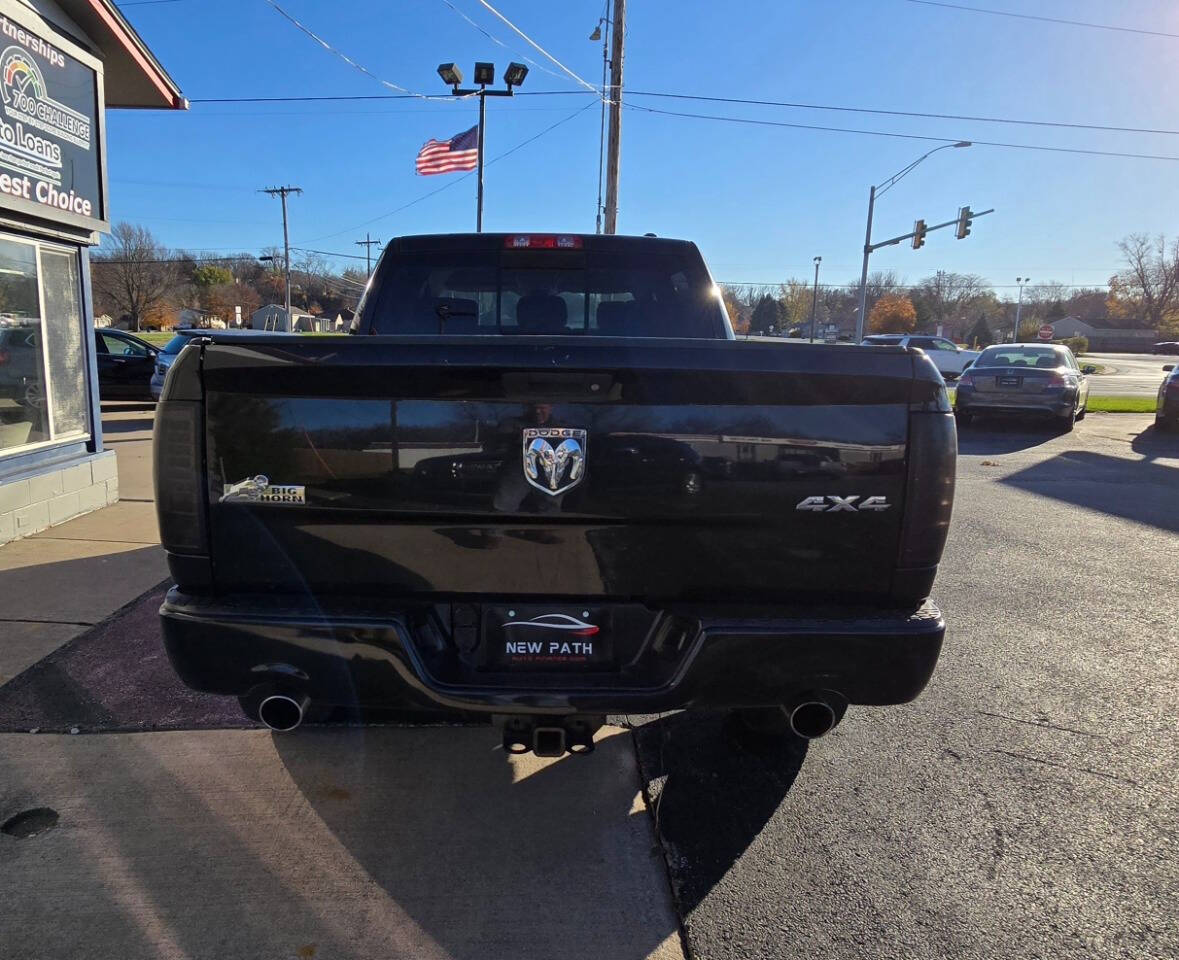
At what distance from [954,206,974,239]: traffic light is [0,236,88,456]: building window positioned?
30.9 m

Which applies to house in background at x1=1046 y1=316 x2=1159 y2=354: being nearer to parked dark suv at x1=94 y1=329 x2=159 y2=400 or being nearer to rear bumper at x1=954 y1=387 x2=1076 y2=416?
rear bumper at x1=954 y1=387 x2=1076 y2=416

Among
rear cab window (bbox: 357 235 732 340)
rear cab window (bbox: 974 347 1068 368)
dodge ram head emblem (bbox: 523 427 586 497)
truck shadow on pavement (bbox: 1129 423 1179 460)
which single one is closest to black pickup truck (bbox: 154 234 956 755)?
dodge ram head emblem (bbox: 523 427 586 497)

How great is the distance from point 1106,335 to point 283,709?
4793 inches

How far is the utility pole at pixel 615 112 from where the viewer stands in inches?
600

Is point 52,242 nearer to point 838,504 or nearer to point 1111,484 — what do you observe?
point 838,504

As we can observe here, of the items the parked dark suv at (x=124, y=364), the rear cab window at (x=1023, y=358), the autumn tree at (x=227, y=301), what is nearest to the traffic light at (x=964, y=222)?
the rear cab window at (x=1023, y=358)

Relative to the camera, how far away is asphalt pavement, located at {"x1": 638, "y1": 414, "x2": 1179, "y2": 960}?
2.22 meters

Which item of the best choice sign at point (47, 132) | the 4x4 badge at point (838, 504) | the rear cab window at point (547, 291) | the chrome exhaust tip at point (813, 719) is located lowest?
the chrome exhaust tip at point (813, 719)

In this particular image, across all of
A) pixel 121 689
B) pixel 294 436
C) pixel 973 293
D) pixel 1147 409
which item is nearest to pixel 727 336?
pixel 294 436

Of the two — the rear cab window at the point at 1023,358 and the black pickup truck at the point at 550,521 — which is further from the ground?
the rear cab window at the point at 1023,358

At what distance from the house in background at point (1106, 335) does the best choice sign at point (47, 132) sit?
96.7 m

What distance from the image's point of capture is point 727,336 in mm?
3609

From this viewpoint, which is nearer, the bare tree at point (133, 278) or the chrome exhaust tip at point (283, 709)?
the chrome exhaust tip at point (283, 709)

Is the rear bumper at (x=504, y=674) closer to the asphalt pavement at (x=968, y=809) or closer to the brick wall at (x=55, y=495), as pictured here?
the asphalt pavement at (x=968, y=809)
